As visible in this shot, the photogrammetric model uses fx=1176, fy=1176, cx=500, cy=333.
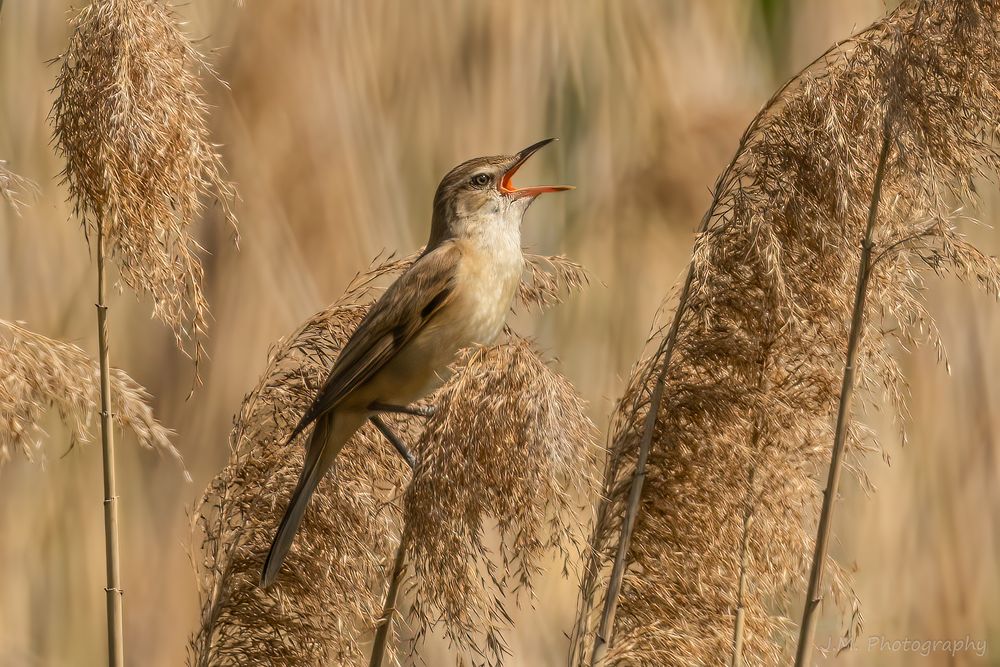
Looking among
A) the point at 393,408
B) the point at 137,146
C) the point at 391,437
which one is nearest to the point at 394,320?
the point at 393,408

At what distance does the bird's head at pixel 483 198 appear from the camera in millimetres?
3570

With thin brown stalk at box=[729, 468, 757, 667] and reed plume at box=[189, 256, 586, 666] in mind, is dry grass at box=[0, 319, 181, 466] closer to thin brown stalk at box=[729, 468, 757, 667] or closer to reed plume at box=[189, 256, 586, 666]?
reed plume at box=[189, 256, 586, 666]

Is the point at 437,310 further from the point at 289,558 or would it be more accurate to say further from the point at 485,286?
the point at 289,558

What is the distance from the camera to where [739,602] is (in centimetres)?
240

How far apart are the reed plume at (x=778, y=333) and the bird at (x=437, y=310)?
24.9 inches

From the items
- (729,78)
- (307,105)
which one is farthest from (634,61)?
(307,105)

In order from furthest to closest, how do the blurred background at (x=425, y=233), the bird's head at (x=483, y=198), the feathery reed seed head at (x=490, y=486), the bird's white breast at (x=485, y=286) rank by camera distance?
the blurred background at (x=425, y=233), the bird's head at (x=483, y=198), the bird's white breast at (x=485, y=286), the feathery reed seed head at (x=490, y=486)

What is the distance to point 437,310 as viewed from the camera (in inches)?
129

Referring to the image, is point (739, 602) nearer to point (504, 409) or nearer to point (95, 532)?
point (504, 409)

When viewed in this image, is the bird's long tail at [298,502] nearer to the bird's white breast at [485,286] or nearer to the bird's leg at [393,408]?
the bird's leg at [393,408]

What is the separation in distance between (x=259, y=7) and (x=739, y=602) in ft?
10.8

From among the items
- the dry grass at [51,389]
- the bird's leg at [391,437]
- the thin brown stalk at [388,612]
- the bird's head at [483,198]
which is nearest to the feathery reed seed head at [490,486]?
the thin brown stalk at [388,612]

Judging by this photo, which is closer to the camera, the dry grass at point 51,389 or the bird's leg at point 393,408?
the dry grass at point 51,389

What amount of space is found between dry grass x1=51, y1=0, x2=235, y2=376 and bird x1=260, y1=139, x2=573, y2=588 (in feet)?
1.74
